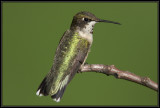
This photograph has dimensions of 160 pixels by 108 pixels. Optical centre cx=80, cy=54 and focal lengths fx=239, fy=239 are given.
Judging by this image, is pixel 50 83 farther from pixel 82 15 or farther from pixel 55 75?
pixel 82 15

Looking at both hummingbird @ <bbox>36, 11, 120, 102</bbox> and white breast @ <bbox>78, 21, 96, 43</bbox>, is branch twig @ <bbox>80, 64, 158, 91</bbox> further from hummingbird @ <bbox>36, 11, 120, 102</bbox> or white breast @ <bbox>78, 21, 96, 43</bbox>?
white breast @ <bbox>78, 21, 96, 43</bbox>

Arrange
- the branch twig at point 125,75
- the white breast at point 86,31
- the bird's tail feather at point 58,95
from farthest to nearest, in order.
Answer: the white breast at point 86,31 < the bird's tail feather at point 58,95 < the branch twig at point 125,75

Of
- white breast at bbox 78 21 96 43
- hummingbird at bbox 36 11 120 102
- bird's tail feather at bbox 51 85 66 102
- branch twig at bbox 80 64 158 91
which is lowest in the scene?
bird's tail feather at bbox 51 85 66 102

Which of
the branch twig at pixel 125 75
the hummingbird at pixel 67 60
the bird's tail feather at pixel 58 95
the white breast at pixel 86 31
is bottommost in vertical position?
the bird's tail feather at pixel 58 95

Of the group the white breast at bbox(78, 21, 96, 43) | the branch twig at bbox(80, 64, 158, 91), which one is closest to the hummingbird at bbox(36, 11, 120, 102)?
the white breast at bbox(78, 21, 96, 43)

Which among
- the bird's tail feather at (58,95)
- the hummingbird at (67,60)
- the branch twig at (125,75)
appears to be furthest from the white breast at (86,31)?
the branch twig at (125,75)

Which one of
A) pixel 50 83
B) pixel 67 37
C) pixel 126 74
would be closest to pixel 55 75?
pixel 50 83

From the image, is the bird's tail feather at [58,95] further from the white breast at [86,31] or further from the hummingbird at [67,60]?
the white breast at [86,31]

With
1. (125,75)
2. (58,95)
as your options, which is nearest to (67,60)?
(58,95)

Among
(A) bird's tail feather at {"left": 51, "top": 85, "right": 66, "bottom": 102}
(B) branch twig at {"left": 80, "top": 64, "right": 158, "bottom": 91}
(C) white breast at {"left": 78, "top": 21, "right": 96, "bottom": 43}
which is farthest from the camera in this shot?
(C) white breast at {"left": 78, "top": 21, "right": 96, "bottom": 43}
